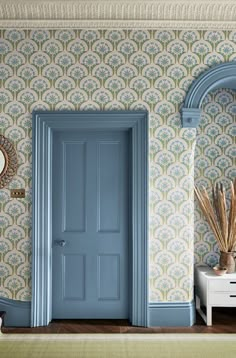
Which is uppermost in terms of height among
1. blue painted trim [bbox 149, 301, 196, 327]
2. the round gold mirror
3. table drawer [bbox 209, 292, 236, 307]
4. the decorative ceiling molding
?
the decorative ceiling molding

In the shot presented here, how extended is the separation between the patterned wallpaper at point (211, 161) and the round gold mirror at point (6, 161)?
6.43 ft

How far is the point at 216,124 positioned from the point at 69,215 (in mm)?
1901

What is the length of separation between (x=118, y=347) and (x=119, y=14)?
3300 mm

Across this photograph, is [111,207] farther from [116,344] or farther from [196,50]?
[116,344]

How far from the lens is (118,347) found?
68.4 inches

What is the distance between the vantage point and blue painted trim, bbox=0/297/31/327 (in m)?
4.25

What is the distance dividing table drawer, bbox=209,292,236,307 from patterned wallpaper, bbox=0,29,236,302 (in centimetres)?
35

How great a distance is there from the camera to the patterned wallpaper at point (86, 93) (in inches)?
169

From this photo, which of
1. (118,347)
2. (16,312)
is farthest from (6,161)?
(118,347)

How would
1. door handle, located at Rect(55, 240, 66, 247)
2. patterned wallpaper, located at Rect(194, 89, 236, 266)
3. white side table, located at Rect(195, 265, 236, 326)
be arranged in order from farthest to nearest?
patterned wallpaper, located at Rect(194, 89, 236, 266) < door handle, located at Rect(55, 240, 66, 247) < white side table, located at Rect(195, 265, 236, 326)

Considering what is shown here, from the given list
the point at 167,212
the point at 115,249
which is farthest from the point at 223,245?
the point at 115,249

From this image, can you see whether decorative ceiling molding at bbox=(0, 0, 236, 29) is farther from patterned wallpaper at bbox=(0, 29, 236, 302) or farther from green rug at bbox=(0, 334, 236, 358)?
green rug at bbox=(0, 334, 236, 358)

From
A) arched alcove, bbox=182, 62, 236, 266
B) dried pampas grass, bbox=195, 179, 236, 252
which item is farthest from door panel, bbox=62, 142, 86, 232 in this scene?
arched alcove, bbox=182, 62, 236, 266

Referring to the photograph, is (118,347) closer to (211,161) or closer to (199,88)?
(199,88)
